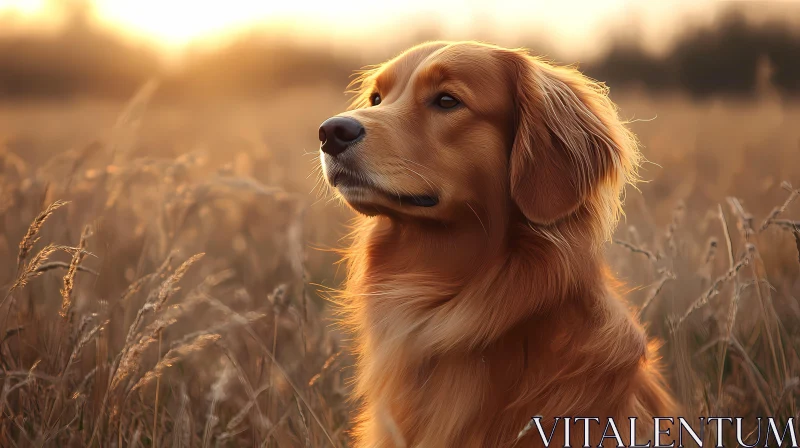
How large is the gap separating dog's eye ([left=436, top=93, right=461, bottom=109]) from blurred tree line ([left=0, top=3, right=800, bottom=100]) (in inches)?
209

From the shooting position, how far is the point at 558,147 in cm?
275

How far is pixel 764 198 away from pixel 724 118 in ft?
10.5

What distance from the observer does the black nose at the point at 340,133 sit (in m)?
2.50

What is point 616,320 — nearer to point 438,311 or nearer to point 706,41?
point 438,311

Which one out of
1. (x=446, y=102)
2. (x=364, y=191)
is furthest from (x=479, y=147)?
(x=364, y=191)

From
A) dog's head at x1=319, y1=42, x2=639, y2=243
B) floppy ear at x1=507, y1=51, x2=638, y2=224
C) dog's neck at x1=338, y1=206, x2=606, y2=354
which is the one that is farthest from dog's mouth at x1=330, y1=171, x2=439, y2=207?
floppy ear at x1=507, y1=51, x2=638, y2=224

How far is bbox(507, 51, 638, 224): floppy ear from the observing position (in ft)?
8.53

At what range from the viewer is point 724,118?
8.16 meters

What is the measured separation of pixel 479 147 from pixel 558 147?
318mm

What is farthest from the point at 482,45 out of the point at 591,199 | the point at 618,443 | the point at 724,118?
the point at 724,118

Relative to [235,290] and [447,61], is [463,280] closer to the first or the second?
[447,61]

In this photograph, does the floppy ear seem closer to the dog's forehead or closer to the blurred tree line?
the dog's forehead

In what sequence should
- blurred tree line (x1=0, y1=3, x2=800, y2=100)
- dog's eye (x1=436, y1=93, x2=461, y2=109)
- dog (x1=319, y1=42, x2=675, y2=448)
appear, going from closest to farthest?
dog (x1=319, y1=42, x2=675, y2=448)
dog's eye (x1=436, y1=93, x2=461, y2=109)
blurred tree line (x1=0, y1=3, x2=800, y2=100)

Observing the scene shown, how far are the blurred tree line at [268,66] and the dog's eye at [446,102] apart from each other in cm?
531
